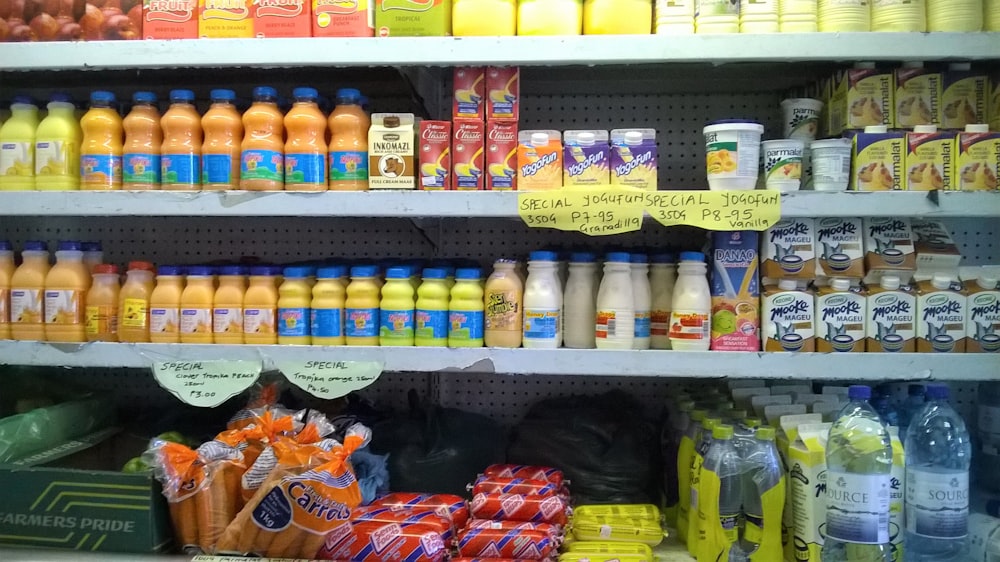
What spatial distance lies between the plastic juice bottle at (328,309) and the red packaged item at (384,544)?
466 millimetres

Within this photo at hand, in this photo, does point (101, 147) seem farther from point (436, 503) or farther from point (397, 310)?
point (436, 503)

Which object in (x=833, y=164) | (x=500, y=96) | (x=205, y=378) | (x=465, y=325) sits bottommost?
(x=205, y=378)

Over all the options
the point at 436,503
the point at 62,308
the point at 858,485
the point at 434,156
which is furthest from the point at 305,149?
the point at 858,485

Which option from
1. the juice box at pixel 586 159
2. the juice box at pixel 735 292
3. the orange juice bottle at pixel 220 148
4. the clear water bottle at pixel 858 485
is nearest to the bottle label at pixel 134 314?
the orange juice bottle at pixel 220 148

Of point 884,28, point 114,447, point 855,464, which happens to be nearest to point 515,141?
point 884,28

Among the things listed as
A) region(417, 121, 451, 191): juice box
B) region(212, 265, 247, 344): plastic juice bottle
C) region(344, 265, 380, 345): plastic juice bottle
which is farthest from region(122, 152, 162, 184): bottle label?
region(417, 121, 451, 191): juice box

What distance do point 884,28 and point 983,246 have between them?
0.86 meters

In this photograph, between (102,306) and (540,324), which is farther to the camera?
(102,306)

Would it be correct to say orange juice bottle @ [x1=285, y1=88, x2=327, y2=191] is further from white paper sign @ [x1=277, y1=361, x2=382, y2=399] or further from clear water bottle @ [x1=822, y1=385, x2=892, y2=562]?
clear water bottle @ [x1=822, y1=385, x2=892, y2=562]

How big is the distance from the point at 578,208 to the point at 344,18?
2.49ft

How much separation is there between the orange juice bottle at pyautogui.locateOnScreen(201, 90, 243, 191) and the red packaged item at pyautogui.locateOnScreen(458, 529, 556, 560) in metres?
1.07

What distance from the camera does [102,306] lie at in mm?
1827

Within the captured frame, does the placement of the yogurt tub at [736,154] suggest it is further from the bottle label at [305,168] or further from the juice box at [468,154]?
the bottle label at [305,168]

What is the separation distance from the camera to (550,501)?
169 cm
